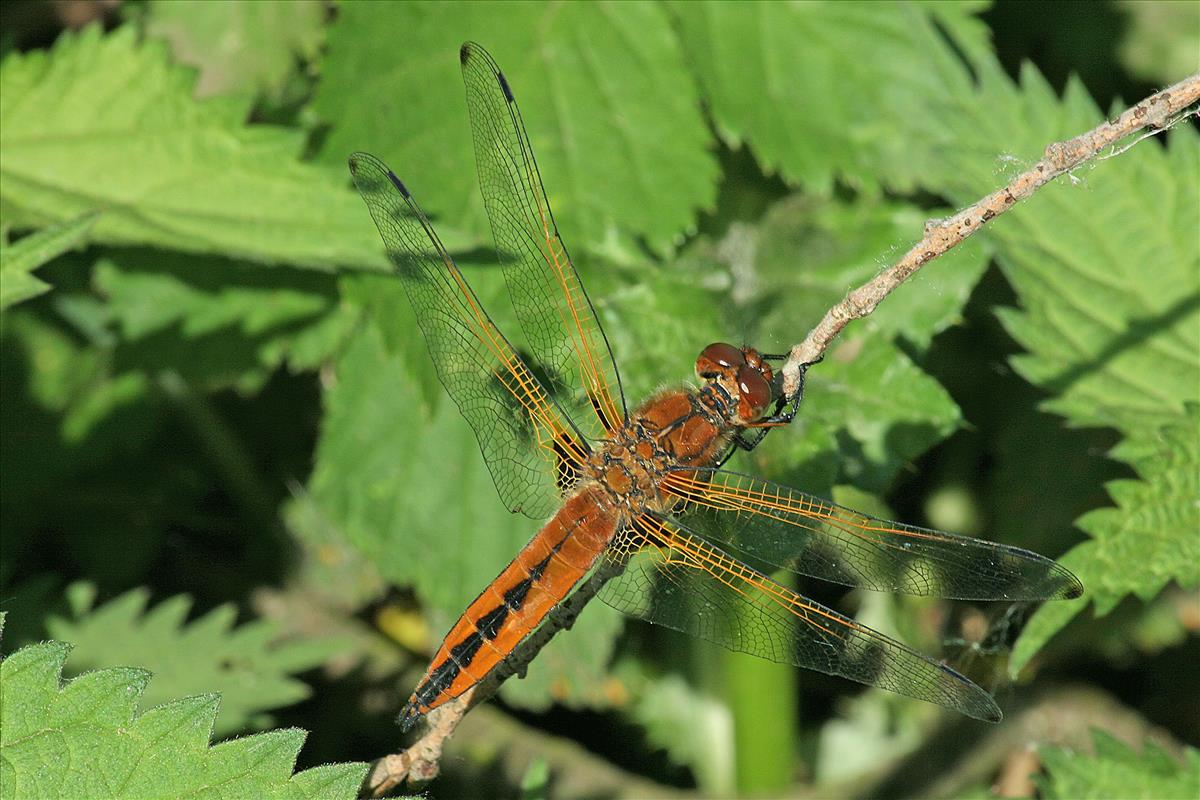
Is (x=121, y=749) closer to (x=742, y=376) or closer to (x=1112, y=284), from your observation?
(x=742, y=376)

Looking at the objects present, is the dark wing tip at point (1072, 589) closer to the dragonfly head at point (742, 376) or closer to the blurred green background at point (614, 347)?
the blurred green background at point (614, 347)

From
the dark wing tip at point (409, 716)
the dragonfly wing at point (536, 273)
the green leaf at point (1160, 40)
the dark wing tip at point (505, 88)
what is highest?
the green leaf at point (1160, 40)

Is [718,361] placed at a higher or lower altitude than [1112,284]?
lower

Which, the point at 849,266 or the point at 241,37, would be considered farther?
the point at 241,37

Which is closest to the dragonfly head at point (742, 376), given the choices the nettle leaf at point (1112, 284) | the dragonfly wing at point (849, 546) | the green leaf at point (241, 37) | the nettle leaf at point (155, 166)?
the dragonfly wing at point (849, 546)

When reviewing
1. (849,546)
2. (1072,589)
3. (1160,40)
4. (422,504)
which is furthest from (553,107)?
(1160,40)

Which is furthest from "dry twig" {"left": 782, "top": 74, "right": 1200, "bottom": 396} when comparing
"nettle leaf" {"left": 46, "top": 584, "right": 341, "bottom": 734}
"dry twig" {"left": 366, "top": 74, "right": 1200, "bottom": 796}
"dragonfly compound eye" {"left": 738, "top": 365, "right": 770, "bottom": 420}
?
"nettle leaf" {"left": 46, "top": 584, "right": 341, "bottom": 734}

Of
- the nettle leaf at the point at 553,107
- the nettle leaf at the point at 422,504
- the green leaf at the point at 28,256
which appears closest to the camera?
the green leaf at the point at 28,256
